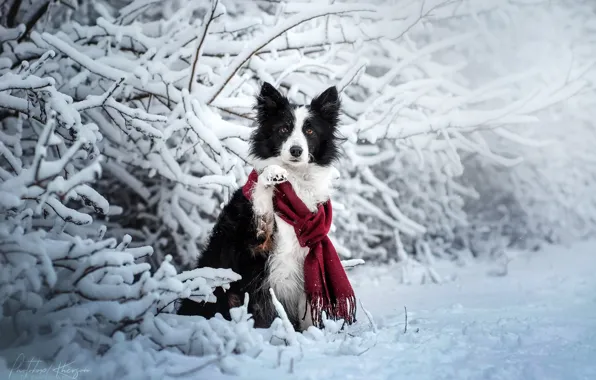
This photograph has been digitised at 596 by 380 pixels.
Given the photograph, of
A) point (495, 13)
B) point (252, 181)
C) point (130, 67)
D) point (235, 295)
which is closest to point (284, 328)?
point (235, 295)

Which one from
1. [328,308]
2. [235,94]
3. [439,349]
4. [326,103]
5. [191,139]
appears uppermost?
[235,94]

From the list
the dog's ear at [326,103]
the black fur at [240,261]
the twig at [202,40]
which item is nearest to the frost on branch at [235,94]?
the twig at [202,40]

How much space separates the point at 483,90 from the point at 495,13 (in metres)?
1.87

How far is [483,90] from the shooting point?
5.62 m

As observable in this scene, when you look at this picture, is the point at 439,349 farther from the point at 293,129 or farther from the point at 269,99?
the point at 269,99

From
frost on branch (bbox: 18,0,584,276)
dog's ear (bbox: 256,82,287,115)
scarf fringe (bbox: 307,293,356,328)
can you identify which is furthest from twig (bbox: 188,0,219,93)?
scarf fringe (bbox: 307,293,356,328)

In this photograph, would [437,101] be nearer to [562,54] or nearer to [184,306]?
[562,54]

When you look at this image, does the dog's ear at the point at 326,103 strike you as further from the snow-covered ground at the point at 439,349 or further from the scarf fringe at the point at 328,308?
the snow-covered ground at the point at 439,349

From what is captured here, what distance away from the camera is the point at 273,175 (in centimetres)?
335

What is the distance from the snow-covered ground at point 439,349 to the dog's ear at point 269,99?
1612 mm

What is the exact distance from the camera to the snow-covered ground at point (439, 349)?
2.24 metres

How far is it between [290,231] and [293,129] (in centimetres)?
72

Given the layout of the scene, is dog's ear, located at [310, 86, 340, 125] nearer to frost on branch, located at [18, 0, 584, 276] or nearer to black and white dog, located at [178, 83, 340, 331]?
black and white dog, located at [178, 83, 340, 331]

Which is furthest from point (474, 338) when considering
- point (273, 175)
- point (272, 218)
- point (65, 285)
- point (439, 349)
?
point (65, 285)
